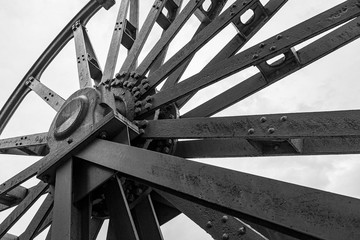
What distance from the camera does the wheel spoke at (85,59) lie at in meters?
4.96

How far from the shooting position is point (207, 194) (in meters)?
2.55

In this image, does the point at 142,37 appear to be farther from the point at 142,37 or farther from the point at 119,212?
the point at 119,212

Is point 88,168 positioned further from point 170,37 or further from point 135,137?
point 170,37

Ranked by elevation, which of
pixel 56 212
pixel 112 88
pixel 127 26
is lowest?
pixel 56 212

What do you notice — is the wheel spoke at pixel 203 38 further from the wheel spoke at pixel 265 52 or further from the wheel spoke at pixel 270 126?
the wheel spoke at pixel 270 126

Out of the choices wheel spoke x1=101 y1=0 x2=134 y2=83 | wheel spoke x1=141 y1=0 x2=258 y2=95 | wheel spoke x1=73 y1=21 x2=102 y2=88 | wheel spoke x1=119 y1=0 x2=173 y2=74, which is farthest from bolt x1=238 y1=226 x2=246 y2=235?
wheel spoke x1=73 y1=21 x2=102 y2=88

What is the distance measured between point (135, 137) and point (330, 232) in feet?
6.98

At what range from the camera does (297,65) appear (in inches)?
143

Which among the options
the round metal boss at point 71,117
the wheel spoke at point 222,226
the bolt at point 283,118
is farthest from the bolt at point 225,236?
the round metal boss at point 71,117

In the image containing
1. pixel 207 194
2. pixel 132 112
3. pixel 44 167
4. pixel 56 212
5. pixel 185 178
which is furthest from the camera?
pixel 132 112

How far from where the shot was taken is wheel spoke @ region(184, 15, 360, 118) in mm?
3527

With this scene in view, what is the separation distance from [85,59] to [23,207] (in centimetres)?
183

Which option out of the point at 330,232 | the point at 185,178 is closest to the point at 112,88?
the point at 185,178

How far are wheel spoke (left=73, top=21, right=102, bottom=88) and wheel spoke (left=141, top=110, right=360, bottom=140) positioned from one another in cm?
161
